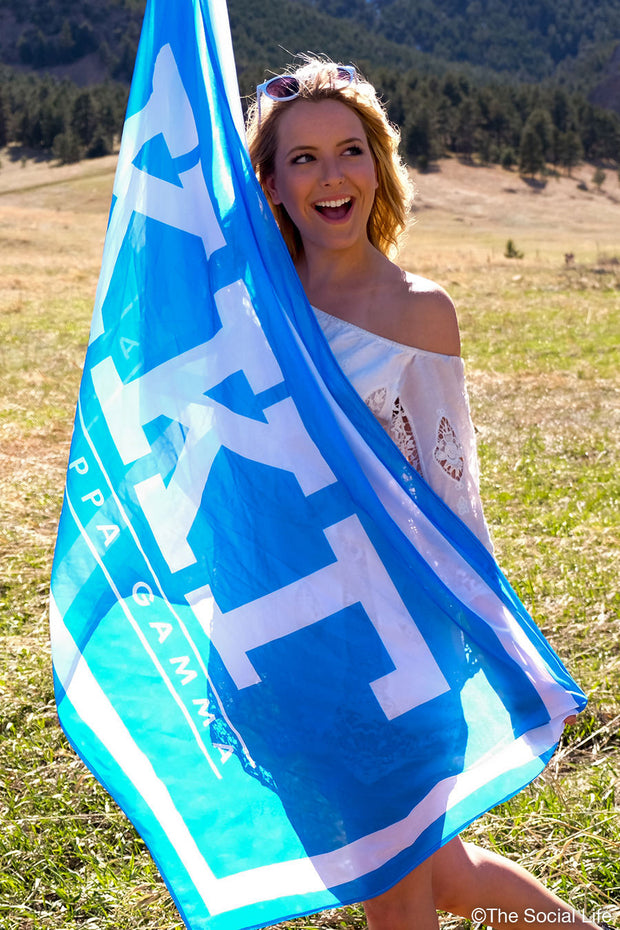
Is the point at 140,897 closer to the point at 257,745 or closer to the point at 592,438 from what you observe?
the point at 257,745

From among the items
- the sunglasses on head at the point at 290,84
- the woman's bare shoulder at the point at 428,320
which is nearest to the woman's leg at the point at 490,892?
the woman's bare shoulder at the point at 428,320

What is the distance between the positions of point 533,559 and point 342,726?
3.61 m

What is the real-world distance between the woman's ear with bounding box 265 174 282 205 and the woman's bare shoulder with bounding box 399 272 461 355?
437mm

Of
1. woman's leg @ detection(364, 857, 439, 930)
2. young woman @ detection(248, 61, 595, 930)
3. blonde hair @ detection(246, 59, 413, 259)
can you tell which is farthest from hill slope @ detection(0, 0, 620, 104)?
woman's leg @ detection(364, 857, 439, 930)

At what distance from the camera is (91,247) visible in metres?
27.0

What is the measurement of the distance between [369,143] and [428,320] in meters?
0.55

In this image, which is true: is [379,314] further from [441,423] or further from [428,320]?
[441,423]

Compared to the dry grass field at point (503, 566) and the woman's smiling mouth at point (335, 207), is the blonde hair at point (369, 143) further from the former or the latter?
the dry grass field at point (503, 566)

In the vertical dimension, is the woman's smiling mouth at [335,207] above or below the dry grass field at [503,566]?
above

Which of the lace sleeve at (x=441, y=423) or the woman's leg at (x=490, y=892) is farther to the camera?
the woman's leg at (x=490, y=892)

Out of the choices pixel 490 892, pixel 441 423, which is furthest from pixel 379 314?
pixel 490 892

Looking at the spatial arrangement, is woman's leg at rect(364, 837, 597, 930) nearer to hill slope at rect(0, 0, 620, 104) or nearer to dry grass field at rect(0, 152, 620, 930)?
dry grass field at rect(0, 152, 620, 930)

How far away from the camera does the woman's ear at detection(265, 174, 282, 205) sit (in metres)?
2.21

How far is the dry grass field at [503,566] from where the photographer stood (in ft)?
9.06
